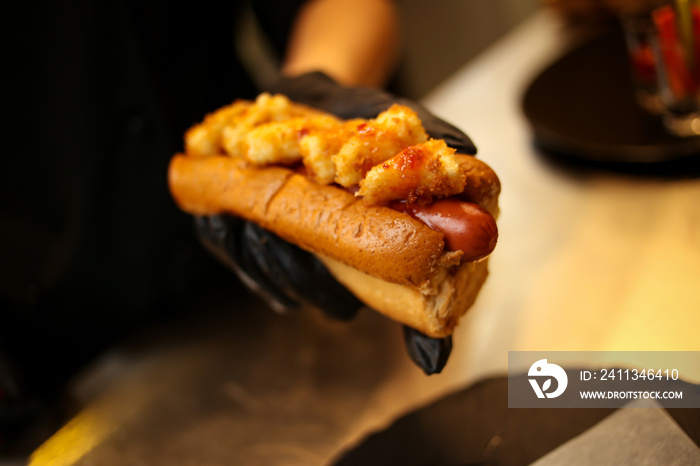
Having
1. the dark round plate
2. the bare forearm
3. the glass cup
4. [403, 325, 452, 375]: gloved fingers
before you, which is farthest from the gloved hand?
the glass cup

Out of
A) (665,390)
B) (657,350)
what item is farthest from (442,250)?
(657,350)

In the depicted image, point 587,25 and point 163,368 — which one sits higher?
point 587,25

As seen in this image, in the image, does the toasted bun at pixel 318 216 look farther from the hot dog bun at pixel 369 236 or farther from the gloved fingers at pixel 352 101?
the gloved fingers at pixel 352 101

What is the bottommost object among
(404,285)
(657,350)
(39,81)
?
(657,350)

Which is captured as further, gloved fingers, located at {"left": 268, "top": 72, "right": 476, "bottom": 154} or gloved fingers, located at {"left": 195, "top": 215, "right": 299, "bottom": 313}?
gloved fingers, located at {"left": 195, "top": 215, "right": 299, "bottom": 313}

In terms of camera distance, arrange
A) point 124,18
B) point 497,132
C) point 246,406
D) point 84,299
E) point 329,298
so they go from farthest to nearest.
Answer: point 497,132 → point 84,299 → point 124,18 → point 246,406 → point 329,298

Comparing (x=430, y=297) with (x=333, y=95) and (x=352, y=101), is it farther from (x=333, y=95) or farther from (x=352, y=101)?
(x=333, y=95)

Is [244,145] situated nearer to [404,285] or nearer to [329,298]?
[329,298]

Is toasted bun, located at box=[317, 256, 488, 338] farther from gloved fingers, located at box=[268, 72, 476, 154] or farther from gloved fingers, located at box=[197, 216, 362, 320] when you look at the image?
gloved fingers, located at box=[268, 72, 476, 154]
